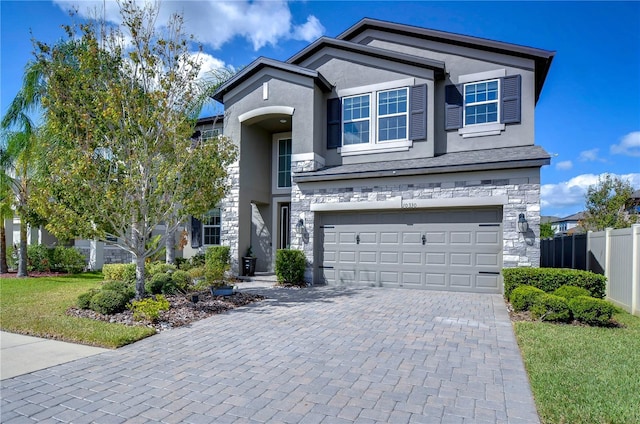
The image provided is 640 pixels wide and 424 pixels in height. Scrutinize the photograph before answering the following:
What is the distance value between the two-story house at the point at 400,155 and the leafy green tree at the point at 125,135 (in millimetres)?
4946

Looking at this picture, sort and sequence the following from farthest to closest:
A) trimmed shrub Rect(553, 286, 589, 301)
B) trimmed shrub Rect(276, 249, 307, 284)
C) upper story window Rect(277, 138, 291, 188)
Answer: upper story window Rect(277, 138, 291, 188) → trimmed shrub Rect(276, 249, 307, 284) → trimmed shrub Rect(553, 286, 589, 301)

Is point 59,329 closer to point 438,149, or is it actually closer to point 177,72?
point 177,72

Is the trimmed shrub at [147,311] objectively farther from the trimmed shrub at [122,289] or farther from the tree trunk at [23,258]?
the tree trunk at [23,258]

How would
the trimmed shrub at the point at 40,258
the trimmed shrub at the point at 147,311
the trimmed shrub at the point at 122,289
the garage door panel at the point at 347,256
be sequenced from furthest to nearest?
the trimmed shrub at the point at 40,258 → the garage door panel at the point at 347,256 → the trimmed shrub at the point at 122,289 → the trimmed shrub at the point at 147,311

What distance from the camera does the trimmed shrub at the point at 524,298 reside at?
7.93 m

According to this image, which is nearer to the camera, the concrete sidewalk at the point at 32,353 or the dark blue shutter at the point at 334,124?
the concrete sidewalk at the point at 32,353

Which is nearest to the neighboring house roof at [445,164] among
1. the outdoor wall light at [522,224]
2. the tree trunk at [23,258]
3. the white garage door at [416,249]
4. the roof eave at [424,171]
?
the roof eave at [424,171]

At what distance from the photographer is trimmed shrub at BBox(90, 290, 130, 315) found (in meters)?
7.77

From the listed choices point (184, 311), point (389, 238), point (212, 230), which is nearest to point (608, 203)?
point (389, 238)

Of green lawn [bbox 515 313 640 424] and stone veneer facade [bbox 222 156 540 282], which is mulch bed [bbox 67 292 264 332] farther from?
green lawn [bbox 515 313 640 424]

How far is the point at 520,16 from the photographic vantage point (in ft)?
38.0

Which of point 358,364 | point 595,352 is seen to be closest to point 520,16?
point 595,352

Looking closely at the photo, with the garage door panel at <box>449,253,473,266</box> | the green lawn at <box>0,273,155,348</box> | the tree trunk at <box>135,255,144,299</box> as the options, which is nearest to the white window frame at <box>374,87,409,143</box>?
the garage door panel at <box>449,253,473,266</box>

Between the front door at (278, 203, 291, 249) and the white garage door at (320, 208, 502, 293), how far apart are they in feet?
10.4
